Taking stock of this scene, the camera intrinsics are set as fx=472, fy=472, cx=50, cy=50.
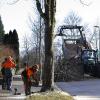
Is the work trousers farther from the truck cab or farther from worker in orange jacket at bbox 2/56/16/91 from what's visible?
the truck cab

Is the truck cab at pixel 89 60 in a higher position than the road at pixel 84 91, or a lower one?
higher

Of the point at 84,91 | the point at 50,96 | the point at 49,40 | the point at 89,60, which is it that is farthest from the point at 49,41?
the point at 89,60

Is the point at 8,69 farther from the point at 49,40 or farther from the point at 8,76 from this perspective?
the point at 49,40

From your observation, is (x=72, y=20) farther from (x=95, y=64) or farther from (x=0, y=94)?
(x=0, y=94)

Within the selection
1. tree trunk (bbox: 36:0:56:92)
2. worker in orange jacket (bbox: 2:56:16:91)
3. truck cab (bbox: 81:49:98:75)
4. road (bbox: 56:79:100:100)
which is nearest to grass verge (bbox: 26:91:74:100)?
tree trunk (bbox: 36:0:56:92)

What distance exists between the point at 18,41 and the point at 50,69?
57587mm

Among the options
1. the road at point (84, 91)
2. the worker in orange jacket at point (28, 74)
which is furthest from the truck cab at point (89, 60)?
the worker in orange jacket at point (28, 74)

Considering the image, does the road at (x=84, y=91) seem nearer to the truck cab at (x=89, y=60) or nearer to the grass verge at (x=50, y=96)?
the grass verge at (x=50, y=96)

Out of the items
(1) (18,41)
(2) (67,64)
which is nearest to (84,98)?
(2) (67,64)

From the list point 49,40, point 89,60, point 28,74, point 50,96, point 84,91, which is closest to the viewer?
point 50,96

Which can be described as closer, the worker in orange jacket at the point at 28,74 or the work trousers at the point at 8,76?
the worker in orange jacket at the point at 28,74

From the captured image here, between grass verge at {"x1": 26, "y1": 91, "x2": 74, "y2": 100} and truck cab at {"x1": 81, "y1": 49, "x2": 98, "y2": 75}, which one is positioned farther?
truck cab at {"x1": 81, "y1": 49, "x2": 98, "y2": 75}

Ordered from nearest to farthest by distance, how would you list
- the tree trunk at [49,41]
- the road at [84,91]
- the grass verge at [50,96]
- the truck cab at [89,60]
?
the grass verge at [50,96]
the road at [84,91]
the tree trunk at [49,41]
the truck cab at [89,60]

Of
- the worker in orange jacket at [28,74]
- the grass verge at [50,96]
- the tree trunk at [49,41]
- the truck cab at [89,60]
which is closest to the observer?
the grass verge at [50,96]
